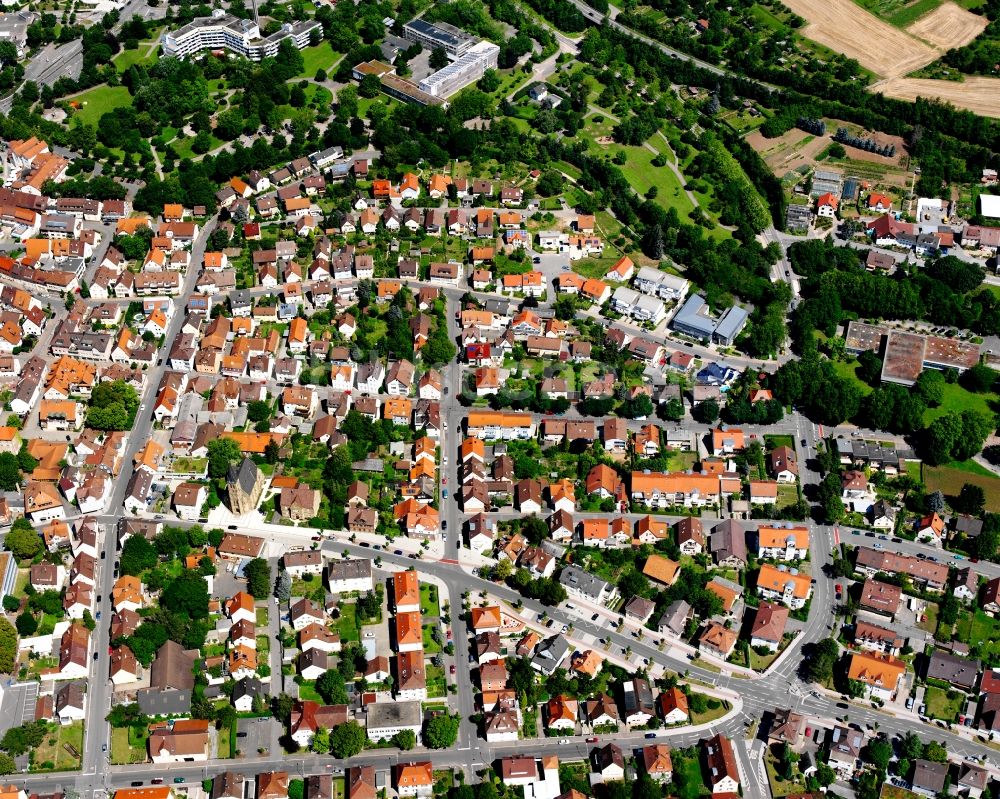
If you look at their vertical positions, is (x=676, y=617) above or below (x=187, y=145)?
below

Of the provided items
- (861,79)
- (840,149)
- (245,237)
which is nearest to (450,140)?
(245,237)

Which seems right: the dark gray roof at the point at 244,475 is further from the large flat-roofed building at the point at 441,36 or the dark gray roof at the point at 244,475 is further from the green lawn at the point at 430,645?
the large flat-roofed building at the point at 441,36

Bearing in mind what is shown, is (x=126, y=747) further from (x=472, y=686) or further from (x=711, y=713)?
(x=711, y=713)

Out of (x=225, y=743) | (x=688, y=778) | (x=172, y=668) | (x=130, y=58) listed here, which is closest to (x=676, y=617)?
(x=688, y=778)

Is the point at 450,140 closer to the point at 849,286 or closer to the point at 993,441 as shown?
the point at 849,286

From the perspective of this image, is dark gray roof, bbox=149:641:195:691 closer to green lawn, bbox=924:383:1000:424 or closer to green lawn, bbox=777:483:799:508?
green lawn, bbox=777:483:799:508
